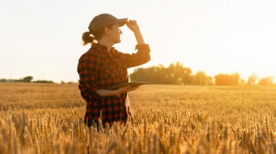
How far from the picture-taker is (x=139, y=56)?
13.7ft

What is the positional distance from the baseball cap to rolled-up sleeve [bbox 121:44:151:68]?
21.2 inches

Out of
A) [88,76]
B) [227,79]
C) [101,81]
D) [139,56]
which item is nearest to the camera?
[88,76]

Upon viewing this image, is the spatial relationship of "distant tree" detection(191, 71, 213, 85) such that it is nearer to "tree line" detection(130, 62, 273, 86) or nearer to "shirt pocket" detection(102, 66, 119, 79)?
"tree line" detection(130, 62, 273, 86)

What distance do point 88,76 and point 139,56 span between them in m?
0.97

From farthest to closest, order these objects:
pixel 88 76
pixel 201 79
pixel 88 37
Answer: pixel 201 79, pixel 88 37, pixel 88 76

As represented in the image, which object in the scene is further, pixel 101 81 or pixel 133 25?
pixel 133 25

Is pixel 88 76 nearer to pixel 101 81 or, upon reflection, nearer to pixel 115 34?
pixel 101 81

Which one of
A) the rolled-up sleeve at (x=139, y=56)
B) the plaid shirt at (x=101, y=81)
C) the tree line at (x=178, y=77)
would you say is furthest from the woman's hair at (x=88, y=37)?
the tree line at (x=178, y=77)

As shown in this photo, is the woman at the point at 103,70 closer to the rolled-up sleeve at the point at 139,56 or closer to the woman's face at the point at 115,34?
the woman's face at the point at 115,34

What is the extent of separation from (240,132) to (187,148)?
1592 mm

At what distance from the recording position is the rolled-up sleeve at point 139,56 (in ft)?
13.7

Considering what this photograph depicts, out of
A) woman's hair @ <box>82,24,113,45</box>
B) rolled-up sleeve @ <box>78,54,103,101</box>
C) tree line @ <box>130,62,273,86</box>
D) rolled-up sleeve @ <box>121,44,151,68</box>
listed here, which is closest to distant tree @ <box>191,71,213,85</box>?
tree line @ <box>130,62,273,86</box>

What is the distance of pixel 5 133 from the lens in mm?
1833

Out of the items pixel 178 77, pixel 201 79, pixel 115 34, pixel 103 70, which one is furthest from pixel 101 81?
pixel 201 79
